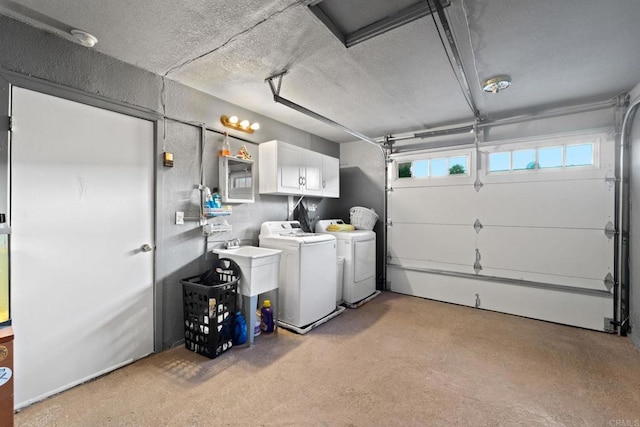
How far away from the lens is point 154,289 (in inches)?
96.8

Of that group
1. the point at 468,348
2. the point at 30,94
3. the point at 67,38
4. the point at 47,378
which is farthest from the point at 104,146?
the point at 468,348

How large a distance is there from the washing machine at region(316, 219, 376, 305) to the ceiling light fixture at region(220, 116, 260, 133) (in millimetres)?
1661

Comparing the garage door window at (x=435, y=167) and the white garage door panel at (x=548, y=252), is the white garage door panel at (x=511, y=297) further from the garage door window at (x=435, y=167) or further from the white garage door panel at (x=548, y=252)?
the garage door window at (x=435, y=167)

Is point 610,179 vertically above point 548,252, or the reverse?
point 610,179

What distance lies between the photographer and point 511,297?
3455mm

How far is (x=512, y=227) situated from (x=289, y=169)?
9.45 ft

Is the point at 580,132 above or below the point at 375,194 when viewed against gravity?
above

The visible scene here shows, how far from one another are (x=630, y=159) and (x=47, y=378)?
536cm

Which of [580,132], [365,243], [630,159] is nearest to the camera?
[630,159]

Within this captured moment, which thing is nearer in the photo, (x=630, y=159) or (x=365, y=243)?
(x=630, y=159)

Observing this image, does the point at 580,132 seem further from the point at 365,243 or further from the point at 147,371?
the point at 147,371

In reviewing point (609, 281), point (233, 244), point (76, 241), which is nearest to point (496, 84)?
point (609, 281)

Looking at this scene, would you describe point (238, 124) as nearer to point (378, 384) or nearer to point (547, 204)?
point (378, 384)

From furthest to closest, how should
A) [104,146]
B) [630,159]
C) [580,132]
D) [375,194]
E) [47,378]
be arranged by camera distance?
[375,194], [580,132], [630,159], [104,146], [47,378]
